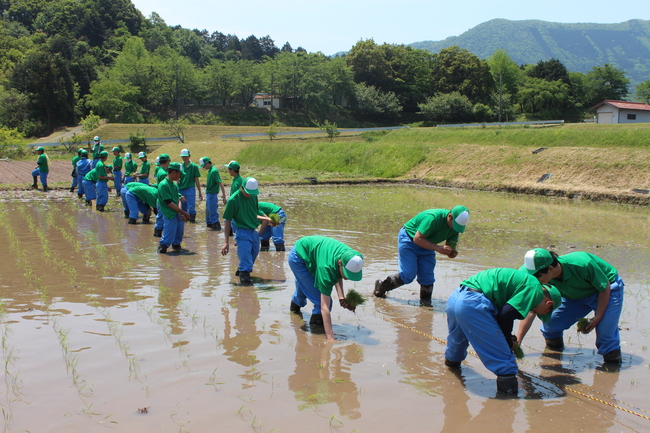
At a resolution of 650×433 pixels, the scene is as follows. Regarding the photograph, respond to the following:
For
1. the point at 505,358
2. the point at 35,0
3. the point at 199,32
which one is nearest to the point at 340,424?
the point at 505,358

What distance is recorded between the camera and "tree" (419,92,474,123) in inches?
2514

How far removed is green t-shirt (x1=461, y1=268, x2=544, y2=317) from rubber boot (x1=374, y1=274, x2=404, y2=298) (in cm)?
284

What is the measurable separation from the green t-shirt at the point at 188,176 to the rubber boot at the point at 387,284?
699 centimetres

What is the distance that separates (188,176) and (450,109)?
54432mm

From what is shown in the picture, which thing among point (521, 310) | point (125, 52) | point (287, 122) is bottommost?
point (521, 310)

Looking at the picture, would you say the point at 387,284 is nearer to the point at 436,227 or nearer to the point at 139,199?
the point at 436,227

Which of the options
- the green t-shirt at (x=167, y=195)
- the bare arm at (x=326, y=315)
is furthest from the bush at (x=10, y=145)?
the bare arm at (x=326, y=315)

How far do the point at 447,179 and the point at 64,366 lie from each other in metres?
24.4

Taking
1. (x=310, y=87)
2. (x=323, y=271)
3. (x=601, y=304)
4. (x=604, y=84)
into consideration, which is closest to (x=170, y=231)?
(x=323, y=271)

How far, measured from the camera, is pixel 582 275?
19.5 feet

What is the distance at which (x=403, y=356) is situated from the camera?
619 centimetres

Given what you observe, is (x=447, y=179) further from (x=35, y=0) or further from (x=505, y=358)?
(x=35, y=0)

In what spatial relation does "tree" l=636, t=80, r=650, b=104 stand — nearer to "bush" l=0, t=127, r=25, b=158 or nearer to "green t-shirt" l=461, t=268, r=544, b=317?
"bush" l=0, t=127, r=25, b=158

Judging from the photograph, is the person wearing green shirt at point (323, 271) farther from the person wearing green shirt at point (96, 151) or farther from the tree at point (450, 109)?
the tree at point (450, 109)
